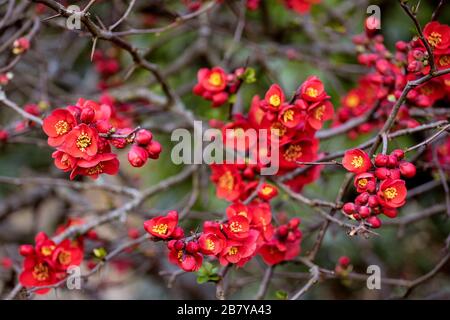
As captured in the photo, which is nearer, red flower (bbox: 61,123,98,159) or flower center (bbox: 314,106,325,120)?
red flower (bbox: 61,123,98,159)

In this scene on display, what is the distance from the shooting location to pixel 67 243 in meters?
1.56

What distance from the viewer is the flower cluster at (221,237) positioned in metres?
1.18

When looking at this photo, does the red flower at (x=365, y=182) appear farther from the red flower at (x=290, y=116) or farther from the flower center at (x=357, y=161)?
the red flower at (x=290, y=116)

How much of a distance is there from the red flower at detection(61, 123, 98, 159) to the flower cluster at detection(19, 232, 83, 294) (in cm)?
44

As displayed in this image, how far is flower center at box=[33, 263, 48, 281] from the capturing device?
1.49 meters

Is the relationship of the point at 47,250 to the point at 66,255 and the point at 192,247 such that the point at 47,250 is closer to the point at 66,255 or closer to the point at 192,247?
the point at 66,255

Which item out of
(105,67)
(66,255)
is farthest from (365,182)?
(105,67)

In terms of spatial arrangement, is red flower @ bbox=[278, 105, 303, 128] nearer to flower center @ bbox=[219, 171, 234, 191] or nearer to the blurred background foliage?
flower center @ bbox=[219, 171, 234, 191]

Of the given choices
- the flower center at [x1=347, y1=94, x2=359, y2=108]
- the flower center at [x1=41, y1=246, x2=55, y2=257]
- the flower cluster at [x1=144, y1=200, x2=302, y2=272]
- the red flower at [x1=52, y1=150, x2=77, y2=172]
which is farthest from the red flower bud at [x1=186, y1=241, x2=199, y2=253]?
the flower center at [x1=347, y1=94, x2=359, y2=108]

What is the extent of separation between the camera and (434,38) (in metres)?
1.39

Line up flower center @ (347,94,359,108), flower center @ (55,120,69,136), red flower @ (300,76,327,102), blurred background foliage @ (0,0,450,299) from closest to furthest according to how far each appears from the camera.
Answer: flower center @ (55,120,69,136) < red flower @ (300,76,327,102) < flower center @ (347,94,359,108) < blurred background foliage @ (0,0,450,299)

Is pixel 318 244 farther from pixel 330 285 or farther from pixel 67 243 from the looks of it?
pixel 330 285

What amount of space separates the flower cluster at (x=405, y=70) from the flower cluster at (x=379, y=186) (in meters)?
0.31

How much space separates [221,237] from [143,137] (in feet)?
0.96
